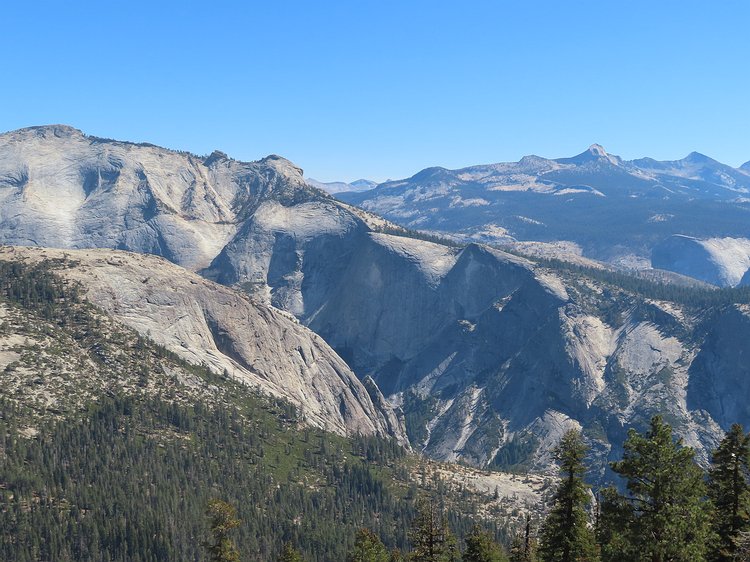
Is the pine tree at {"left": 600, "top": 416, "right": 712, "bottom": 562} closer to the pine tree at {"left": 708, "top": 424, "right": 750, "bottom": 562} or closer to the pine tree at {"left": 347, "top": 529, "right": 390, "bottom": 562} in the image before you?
the pine tree at {"left": 708, "top": 424, "right": 750, "bottom": 562}

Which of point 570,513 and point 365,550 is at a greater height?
point 570,513

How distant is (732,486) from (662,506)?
12.5 meters

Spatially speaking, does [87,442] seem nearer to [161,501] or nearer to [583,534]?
[161,501]

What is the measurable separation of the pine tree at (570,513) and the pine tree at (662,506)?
5.44 meters

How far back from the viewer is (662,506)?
45.5 meters

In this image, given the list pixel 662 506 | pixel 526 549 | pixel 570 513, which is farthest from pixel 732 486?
pixel 526 549

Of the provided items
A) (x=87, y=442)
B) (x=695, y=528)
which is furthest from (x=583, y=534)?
Result: (x=87, y=442)

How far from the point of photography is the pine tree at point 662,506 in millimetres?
44969

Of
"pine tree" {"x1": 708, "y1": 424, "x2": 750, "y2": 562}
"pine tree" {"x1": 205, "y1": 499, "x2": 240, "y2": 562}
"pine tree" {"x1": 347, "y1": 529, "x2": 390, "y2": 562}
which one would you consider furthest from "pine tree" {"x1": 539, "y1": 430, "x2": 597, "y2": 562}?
"pine tree" {"x1": 347, "y1": 529, "x2": 390, "y2": 562}

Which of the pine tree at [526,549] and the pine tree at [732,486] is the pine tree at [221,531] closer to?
the pine tree at [526,549]

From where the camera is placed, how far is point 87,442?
172000 millimetres

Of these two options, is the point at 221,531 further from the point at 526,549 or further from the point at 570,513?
→ the point at 570,513

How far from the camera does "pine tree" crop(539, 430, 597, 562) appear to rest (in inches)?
2076

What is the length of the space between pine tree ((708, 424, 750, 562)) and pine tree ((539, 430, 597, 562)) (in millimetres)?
9523
